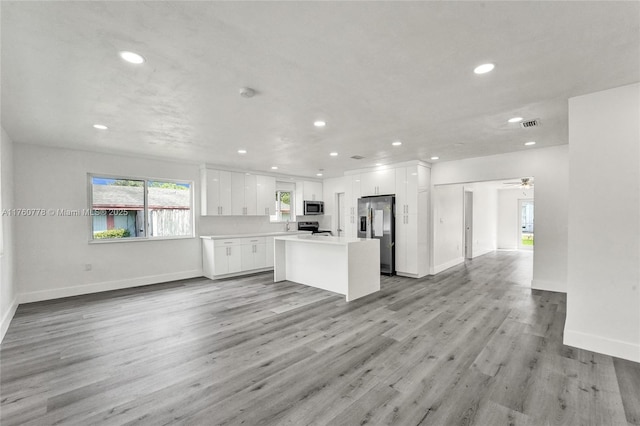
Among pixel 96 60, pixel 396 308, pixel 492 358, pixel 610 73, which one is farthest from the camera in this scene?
pixel 396 308

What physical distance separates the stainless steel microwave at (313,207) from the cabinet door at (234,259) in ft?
8.71

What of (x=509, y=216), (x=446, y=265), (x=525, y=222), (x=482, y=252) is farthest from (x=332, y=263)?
(x=525, y=222)

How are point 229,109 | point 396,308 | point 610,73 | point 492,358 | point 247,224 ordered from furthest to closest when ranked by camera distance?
point 247,224 < point 396,308 < point 229,109 < point 492,358 < point 610,73

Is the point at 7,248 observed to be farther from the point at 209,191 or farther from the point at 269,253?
the point at 269,253

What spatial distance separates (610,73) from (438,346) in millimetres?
2946

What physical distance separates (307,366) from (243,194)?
5.16 meters

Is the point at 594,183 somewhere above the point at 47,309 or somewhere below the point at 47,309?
above

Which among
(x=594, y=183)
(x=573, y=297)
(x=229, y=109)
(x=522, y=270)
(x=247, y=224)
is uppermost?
(x=229, y=109)

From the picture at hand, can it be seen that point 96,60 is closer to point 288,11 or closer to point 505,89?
point 288,11

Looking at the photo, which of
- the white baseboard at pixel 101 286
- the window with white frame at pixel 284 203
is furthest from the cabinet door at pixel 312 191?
the white baseboard at pixel 101 286

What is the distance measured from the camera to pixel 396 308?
4066mm

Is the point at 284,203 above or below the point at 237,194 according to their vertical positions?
below

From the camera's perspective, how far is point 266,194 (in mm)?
7418

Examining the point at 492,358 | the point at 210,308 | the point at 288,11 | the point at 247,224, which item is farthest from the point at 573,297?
the point at 247,224
